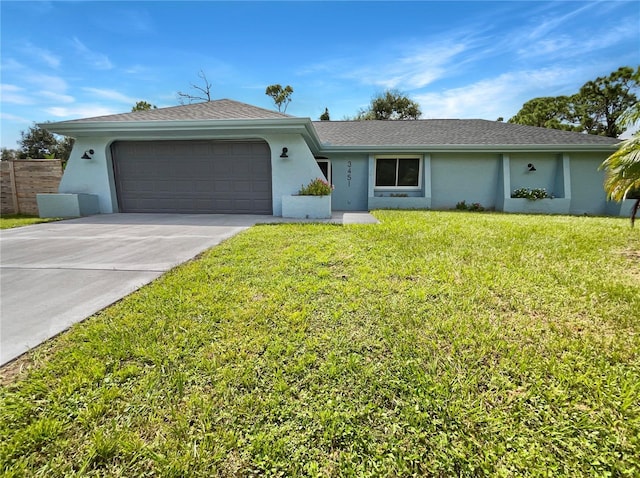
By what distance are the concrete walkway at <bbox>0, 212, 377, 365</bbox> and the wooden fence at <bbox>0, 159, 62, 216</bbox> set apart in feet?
12.0

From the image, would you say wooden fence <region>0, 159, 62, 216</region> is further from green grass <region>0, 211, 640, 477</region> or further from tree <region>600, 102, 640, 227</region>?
tree <region>600, 102, 640, 227</region>

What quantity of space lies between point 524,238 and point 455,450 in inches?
206

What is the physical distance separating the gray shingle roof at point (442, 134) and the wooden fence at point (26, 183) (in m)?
10.2

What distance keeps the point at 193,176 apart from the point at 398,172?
8.36 meters

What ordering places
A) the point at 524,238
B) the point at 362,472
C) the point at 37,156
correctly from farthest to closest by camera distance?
the point at 37,156 < the point at 524,238 < the point at 362,472

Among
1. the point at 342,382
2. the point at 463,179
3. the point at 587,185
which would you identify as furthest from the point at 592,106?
the point at 342,382

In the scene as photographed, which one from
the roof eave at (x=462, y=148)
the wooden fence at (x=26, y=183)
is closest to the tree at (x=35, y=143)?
the wooden fence at (x=26, y=183)

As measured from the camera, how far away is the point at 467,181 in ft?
38.8

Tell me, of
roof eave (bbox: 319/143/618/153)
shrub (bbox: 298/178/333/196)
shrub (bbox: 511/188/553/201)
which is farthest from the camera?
shrub (bbox: 511/188/553/201)

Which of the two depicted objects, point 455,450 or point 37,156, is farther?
point 37,156

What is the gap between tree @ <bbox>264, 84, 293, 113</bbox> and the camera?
3145 cm

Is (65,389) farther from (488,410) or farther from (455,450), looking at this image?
(488,410)

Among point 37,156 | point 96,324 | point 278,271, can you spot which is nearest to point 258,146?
point 278,271

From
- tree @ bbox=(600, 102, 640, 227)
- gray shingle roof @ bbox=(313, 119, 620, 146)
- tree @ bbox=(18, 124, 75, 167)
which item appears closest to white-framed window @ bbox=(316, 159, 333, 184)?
gray shingle roof @ bbox=(313, 119, 620, 146)
